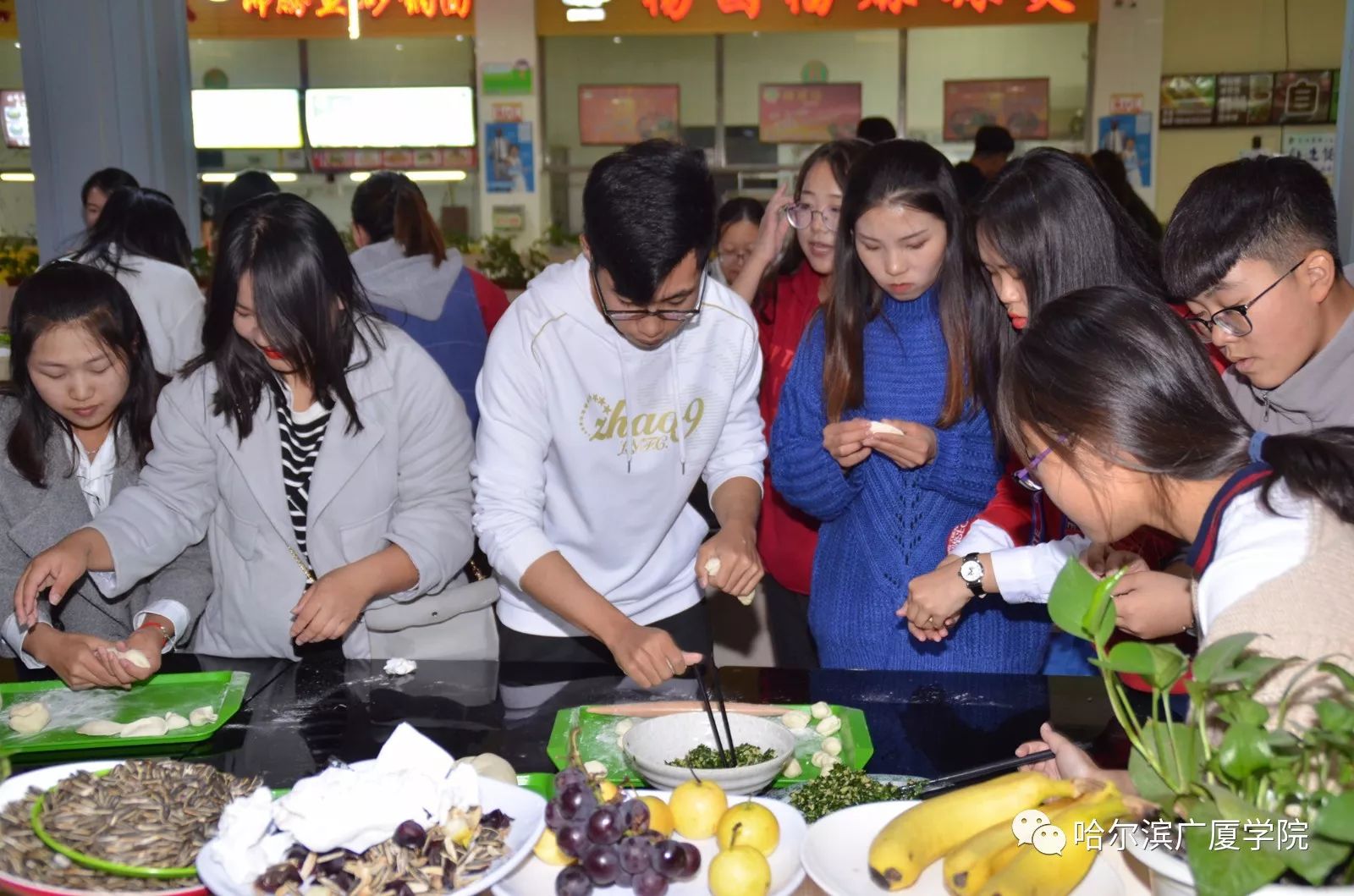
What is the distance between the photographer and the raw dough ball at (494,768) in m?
1.36

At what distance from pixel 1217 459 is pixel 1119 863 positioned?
41 centimetres

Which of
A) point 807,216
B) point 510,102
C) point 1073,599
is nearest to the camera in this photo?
point 1073,599

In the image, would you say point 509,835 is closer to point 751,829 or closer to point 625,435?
point 751,829

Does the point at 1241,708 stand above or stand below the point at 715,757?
above

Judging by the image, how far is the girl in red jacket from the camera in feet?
8.48

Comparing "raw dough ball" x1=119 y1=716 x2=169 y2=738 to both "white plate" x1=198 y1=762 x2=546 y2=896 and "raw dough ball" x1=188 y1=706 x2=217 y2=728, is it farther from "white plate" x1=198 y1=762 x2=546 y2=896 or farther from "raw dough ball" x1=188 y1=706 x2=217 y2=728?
"white plate" x1=198 y1=762 x2=546 y2=896

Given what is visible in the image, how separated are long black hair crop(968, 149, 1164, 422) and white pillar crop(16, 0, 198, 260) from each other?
13.1ft

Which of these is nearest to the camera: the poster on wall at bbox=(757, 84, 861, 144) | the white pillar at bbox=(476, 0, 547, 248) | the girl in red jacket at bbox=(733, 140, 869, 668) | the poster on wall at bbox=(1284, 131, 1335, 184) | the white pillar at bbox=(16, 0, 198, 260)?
the girl in red jacket at bbox=(733, 140, 869, 668)

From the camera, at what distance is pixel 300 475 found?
2.07 m

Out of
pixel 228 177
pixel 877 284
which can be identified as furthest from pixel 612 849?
pixel 228 177

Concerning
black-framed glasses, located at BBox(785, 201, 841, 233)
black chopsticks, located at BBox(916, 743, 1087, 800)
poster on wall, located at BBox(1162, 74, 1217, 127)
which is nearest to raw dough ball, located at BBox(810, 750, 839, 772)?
black chopsticks, located at BBox(916, 743, 1087, 800)

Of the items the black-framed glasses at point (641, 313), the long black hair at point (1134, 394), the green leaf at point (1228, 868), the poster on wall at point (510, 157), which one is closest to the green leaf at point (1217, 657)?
the green leaf at point (1228, 868)

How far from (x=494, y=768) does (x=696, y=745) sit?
0.27 m

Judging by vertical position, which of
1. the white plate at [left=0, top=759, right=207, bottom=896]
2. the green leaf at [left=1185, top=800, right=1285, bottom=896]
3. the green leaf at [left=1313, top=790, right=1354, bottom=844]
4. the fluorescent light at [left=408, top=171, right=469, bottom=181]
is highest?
the fluorescent light at [left=408, top=171, right=469, bottom=181]
